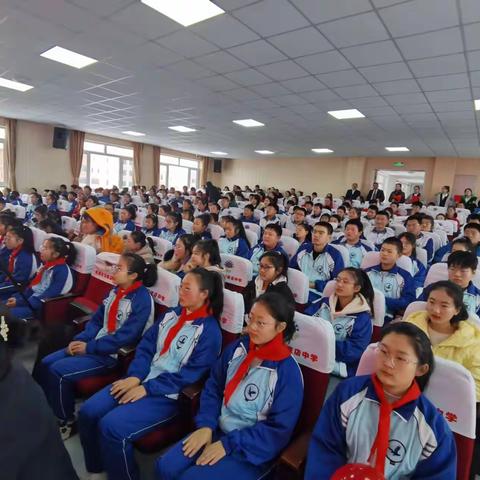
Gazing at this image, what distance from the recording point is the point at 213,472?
3.87 ft

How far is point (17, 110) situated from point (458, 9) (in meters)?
9.16

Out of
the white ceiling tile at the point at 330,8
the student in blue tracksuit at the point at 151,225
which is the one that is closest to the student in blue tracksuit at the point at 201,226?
the student in blue tracksuit at the point at 151,225

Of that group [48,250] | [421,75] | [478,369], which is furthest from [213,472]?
[421,75]

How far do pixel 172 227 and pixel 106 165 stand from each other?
29.8ft

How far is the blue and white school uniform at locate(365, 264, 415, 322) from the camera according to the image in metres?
2.64

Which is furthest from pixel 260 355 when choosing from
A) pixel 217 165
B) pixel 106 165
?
pixel 217 165

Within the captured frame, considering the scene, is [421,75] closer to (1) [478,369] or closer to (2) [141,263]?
(1) [478,369]

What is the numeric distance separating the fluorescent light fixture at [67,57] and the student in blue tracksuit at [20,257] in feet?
7.97

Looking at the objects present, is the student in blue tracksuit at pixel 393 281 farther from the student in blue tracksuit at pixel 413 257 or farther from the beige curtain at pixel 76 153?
the beige curtain at pixel 76 153

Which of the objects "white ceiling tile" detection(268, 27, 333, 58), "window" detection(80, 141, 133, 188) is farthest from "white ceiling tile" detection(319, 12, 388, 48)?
"window" detection(80, 141, 133, 188)

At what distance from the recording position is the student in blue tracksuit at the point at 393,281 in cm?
265

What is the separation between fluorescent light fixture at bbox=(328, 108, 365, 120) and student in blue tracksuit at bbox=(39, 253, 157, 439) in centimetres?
502

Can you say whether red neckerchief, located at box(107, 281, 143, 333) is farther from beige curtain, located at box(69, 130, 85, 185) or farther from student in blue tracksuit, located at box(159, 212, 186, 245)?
beige curtain, located at box(69, 130, 85, 185)

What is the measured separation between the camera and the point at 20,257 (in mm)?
3061
